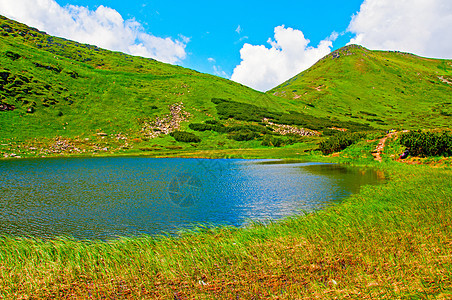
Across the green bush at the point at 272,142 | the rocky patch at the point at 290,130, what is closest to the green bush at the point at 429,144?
the green bush at the point at 272,142

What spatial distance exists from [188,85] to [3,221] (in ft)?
383

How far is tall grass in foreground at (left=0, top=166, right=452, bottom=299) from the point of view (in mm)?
6305

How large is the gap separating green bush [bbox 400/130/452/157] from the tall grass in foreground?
2531cm

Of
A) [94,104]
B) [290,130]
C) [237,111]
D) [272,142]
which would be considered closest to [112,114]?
[94,104]

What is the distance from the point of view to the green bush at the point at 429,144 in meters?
30.2

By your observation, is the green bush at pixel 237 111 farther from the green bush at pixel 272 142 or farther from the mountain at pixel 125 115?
the green bush at pixel 272 142

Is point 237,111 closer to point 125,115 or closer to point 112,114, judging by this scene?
point 125,115

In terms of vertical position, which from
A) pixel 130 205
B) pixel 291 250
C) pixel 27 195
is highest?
pixel 291 250

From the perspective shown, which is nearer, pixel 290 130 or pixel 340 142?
pixel 340 142

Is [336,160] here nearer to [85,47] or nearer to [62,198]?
[62,198]

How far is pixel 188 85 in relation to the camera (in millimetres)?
124062

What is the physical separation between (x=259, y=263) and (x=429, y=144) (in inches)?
1383

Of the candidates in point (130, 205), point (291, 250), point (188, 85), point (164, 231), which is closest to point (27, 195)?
point (130, 205)

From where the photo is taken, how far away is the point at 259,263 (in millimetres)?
7816
